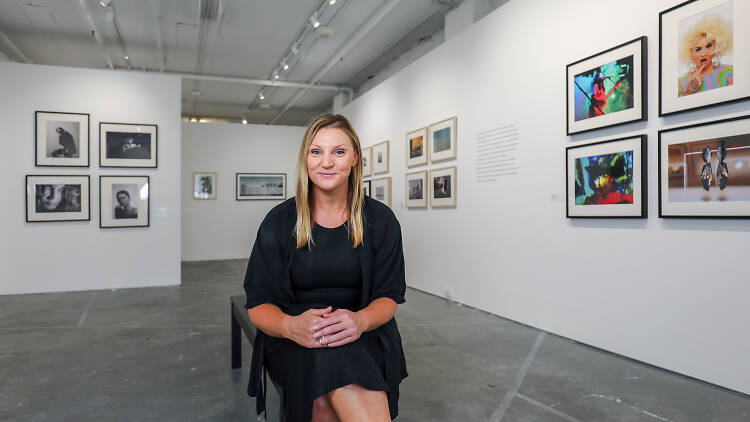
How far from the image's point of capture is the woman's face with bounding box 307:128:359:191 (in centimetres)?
180

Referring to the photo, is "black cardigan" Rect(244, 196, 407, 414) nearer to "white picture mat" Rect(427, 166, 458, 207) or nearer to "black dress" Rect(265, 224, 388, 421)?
"black dress" Rect(265, 224, 388, 421)

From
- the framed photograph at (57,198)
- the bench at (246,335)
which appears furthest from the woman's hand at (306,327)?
the framed photograph at (57,198)

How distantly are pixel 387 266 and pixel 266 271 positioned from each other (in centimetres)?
48

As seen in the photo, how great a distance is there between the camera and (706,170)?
3088 mm

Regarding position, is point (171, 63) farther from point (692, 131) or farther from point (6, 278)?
point (692, 131)

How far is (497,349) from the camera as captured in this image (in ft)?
12.8

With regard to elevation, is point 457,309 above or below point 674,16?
below

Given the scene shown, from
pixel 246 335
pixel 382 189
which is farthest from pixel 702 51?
pixel 382 189

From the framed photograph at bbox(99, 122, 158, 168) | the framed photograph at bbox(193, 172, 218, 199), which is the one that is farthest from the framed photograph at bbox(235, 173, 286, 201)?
the framed photograph at bbox(99, 122, 158, 168)

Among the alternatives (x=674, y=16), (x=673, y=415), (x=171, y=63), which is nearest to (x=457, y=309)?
(x=673, y=415)

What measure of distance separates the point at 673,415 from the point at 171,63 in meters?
10.2

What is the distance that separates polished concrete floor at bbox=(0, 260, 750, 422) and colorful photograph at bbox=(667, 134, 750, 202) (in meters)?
1.28

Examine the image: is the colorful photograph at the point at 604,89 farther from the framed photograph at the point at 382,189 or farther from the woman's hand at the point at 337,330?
the framed photograph at the point at 382,189

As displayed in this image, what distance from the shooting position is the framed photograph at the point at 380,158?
315 inches
